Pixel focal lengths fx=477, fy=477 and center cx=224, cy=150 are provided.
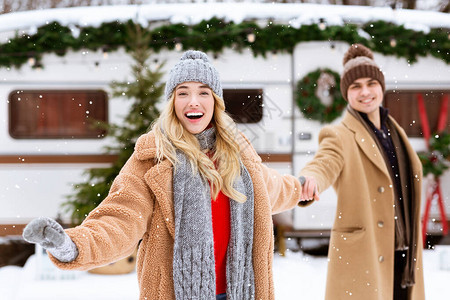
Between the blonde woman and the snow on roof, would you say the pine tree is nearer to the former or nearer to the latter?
the snow on roof

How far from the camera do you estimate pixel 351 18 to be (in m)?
4.61

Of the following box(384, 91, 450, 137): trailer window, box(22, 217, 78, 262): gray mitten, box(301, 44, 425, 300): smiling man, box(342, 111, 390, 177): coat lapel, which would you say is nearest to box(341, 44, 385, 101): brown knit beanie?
box(301, 44, 425, 300): smiling man

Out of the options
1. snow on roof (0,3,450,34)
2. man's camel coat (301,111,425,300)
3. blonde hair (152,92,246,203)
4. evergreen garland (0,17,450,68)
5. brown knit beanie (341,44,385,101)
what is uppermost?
snow on roof (0,3,450,34)

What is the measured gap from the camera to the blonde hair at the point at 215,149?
159 cm

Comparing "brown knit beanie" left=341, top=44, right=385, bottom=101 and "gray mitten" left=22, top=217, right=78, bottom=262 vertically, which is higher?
"brown knit beanie" left=341, top=44, right=385, bottom=101

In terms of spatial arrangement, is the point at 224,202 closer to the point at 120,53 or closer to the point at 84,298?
the point at 84,298

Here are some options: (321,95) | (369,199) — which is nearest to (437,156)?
(321,95)

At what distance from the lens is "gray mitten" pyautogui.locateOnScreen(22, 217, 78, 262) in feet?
3.80

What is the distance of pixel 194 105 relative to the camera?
1.64 metres

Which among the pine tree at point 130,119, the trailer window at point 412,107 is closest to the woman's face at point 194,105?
the pine tree at point 130,119

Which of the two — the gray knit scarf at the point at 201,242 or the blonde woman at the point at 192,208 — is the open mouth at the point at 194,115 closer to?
the blonde woman at the point at 192,208

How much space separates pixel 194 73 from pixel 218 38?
2925 millimetres

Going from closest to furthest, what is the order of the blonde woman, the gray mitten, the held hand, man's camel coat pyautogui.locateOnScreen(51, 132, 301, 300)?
the gray mitten < man's camel coat pyautogui.locateOnScreen(51, 132, 301, 300) < the blonde woman < the held hand

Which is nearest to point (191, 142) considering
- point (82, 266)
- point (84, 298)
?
point (82, 266)
